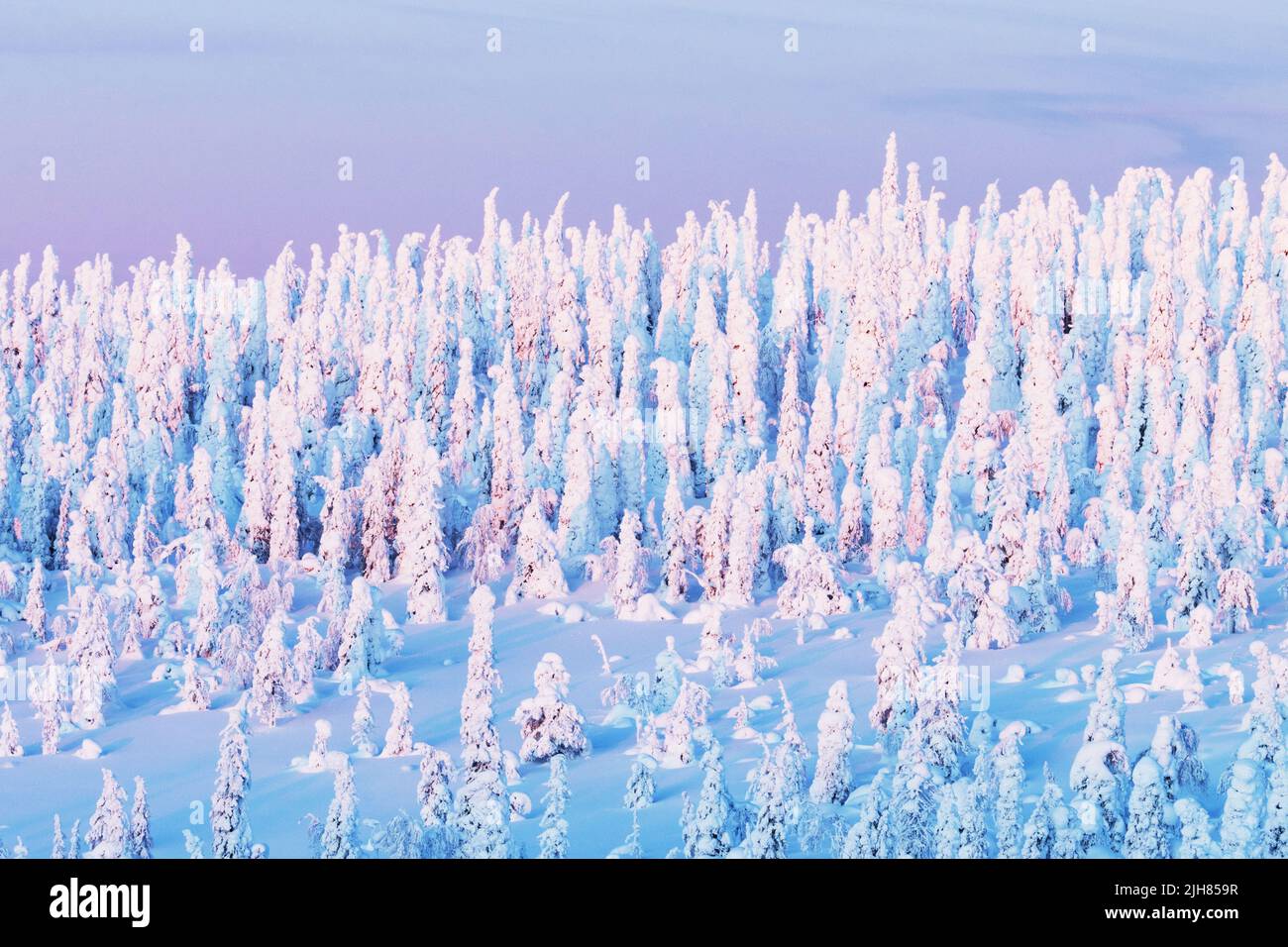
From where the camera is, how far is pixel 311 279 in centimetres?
6575

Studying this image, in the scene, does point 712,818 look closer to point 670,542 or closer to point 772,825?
point 772,825

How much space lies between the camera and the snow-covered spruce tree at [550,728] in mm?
28969

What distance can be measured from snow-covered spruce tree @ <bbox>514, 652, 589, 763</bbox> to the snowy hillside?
0.08 meters

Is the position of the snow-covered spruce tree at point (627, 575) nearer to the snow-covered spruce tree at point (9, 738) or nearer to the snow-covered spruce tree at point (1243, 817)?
the snow-covered spruce tree at point (9, 738)

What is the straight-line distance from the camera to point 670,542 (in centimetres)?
4288

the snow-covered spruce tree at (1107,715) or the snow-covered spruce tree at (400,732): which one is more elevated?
the snow-covered spruce tree at (1107,715)

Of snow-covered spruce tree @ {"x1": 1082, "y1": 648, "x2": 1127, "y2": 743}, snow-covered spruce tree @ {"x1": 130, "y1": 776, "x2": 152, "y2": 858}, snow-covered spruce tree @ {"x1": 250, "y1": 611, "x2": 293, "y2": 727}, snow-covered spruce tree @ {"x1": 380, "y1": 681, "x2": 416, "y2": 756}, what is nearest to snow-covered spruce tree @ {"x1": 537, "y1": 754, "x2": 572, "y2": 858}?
snow-covered spruce tree @ {"x1": 380, "y1": 681, "x2": 416, "y2": 756}

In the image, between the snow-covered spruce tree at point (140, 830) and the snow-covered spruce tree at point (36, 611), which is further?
the snow-covered spruce tree at point (36, 611)

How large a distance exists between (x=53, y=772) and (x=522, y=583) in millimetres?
15942

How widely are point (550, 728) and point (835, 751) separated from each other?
19.3 ft

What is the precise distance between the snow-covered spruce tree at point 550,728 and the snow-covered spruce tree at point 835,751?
518 cm

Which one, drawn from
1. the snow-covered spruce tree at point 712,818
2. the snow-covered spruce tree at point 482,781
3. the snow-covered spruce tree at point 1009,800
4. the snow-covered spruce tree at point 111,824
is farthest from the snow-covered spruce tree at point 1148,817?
the snow-covered spruce tree at point 111,824

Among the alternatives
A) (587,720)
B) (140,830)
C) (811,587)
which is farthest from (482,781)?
(811,587)

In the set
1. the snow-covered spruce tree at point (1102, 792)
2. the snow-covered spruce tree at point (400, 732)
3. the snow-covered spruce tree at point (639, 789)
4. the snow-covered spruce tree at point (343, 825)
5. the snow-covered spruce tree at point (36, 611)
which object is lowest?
the snow-covered spruce tree at point (36, 611)
